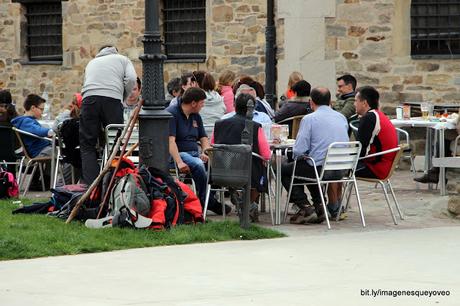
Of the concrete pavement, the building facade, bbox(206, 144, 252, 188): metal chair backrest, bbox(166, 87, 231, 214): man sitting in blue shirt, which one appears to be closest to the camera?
the concrete pavement

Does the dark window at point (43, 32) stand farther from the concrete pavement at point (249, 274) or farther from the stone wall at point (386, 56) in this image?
the concrete pavement at point (249, 274)

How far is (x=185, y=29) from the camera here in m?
22.0

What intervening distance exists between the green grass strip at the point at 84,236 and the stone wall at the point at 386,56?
26.5ft

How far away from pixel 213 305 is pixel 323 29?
12450 millimetres

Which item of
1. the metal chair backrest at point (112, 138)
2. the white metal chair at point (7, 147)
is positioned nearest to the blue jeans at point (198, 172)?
the metal chair backrest at point (112, 138)

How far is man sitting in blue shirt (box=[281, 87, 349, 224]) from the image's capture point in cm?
1222

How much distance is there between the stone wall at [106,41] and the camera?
20.8 metres

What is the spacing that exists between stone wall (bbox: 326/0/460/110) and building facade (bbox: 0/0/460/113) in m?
0.02

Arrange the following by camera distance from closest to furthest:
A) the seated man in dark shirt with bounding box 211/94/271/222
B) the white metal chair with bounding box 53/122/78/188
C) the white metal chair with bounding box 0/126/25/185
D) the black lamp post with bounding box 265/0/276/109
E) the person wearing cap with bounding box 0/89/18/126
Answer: the seated man in dark shirt with bounding box 211/94/271/222
the white metal chair with bounding box 53/122/78/188
the white metal chair with bounding box 0/126/25/185
the person wearing cap with bounding box 0/89/18/126
the black lamp post with bounding box 265/0/276/109

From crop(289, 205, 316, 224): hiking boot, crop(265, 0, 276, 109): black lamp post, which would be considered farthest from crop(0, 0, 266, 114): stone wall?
crop(289, 205, 316, 224): hiking boot

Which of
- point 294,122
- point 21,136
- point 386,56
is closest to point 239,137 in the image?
point 294,122

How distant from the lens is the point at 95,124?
526 inches

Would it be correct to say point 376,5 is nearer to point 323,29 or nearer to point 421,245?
point 323,29

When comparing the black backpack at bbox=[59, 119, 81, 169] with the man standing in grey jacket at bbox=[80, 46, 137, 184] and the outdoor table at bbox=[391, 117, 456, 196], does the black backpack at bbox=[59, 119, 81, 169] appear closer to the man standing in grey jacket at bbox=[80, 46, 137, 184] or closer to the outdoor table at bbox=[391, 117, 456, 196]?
the man standing in grey jacket at bbox=[80, 46, 137, 184]
